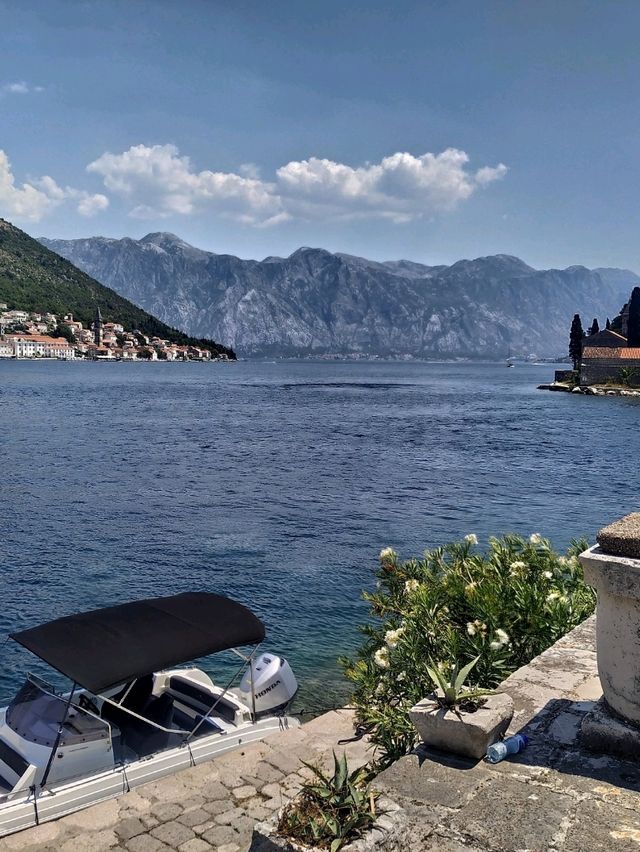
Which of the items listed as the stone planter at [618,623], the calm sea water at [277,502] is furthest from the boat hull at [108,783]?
the stone planter at [618,623]

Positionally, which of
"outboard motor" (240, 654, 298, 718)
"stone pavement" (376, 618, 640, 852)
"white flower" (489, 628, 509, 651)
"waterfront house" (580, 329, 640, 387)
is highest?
"waterfront house" (580, 329, 640, 387)

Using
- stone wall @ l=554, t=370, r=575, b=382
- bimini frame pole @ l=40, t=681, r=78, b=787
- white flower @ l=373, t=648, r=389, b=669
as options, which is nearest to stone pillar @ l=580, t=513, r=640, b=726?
white flower @ l=373, t=648, r=389, b=669

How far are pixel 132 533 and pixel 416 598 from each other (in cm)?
2033

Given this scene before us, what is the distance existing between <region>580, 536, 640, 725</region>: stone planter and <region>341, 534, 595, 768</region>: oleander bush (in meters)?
3.11

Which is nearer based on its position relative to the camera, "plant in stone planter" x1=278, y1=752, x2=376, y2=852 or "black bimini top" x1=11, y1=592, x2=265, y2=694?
"plant in stone planter" x1=278, y1=752, x2=376, y2=852

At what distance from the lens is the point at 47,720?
9.72 m

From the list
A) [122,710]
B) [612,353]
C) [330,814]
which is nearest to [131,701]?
[122,710]

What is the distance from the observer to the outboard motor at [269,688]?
12.4m

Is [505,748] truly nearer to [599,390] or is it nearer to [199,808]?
[199,808]

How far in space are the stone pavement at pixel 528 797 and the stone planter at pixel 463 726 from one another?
10 cm

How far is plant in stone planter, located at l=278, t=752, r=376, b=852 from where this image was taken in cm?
421

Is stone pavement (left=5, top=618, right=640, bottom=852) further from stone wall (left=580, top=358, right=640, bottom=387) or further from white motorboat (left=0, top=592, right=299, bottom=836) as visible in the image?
stone wall (left=580, top=358, right=640, bottom=387)

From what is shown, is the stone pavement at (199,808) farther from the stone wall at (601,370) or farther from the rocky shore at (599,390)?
the stone wall at (601,370)

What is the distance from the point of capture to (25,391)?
11519 centimetres
